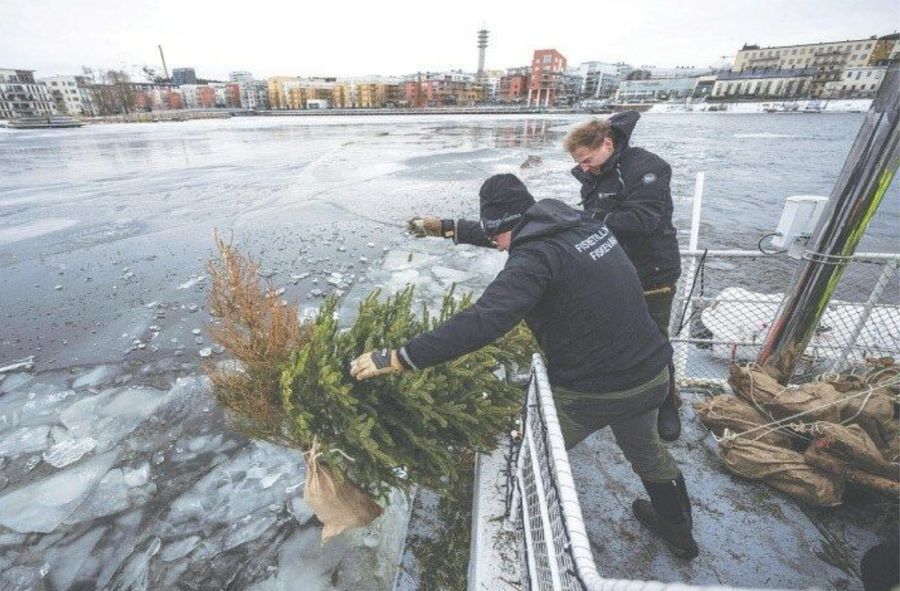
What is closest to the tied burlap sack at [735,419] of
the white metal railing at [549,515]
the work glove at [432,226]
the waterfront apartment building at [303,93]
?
the white metal railing at [549,515]

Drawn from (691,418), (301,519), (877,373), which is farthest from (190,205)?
(877,373)

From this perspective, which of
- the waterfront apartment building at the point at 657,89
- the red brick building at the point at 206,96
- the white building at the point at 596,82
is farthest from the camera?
the white building at the point at 596,82

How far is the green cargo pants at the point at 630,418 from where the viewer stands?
79.3 inches

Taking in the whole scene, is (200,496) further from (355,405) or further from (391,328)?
(391,328)

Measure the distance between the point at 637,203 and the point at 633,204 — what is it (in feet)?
0.08

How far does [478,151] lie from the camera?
2119 centimetres

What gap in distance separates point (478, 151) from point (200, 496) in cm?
2031

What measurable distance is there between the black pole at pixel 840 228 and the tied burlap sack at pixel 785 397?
0.32 metres

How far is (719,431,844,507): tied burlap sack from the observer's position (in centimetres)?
244

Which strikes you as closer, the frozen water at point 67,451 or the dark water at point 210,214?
the frozen water at point 67,451

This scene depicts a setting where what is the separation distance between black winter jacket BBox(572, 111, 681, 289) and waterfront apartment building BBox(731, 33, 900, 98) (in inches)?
5513

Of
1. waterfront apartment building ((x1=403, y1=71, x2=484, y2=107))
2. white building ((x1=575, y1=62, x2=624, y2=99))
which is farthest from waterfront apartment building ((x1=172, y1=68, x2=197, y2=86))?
white building ((x1=575, y1=62, x2=624, y2=99))

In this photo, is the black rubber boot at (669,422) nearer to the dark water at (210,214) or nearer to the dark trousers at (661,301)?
the dark trousers at (661,301)

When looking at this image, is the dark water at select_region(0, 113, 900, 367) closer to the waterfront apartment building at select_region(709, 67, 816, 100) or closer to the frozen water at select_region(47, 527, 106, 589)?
the frozen water at select_region(47, 527, 106, 589)
